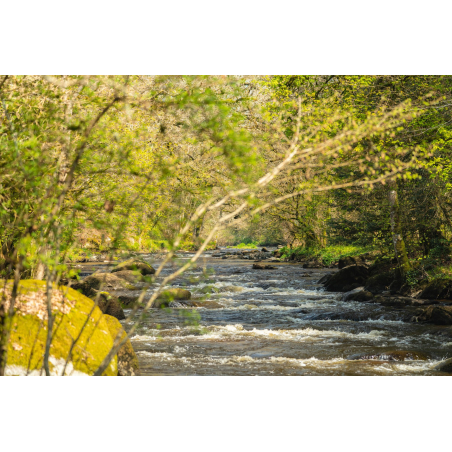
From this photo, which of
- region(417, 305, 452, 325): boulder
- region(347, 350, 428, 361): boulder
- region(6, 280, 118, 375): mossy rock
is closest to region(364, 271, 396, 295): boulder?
region(417, 305, 452, 325): boulder

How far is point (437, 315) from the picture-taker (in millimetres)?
10812

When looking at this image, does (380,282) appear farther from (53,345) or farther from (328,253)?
(53,345)

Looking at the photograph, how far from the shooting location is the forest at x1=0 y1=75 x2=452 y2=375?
4.20m

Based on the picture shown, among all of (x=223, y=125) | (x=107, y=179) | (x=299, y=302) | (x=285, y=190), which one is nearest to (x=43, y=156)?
(x=223, y=125)

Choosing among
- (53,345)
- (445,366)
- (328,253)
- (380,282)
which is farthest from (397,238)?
(53,345)

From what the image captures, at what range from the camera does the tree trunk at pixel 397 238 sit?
14500 millimetres

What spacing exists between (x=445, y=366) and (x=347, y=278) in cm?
968

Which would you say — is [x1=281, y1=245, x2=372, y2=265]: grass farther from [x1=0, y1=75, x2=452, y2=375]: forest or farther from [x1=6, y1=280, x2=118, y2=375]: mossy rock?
[x1=6, y1=280, x2=118, y2=375]: mossy rock

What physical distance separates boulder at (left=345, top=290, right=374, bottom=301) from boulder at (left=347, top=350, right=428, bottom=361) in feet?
19.4

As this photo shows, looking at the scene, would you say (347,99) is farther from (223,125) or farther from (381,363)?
(223,125)

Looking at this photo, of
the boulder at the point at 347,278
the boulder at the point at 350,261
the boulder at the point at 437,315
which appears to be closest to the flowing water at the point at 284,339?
the boulder at the point at 437,315
